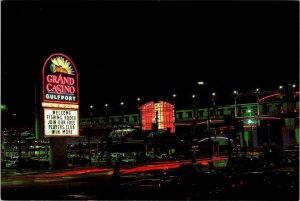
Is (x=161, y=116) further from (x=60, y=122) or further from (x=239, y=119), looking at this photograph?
(x=60, y=122)

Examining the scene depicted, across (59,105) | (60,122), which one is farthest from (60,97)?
(60,122)

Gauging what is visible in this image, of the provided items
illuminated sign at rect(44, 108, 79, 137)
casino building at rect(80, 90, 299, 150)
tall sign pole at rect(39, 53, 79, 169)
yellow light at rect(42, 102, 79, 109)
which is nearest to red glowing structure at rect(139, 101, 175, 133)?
casino building at rect(80, 90, 299, 150)

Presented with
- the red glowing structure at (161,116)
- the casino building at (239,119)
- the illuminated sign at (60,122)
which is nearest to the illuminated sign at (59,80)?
the illuminated sign at (60,122)

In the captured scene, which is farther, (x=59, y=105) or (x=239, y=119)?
(x=239, y=119)

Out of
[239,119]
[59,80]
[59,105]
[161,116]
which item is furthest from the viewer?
[161,116]

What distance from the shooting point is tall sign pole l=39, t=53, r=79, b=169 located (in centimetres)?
4662

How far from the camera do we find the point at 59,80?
49.0m

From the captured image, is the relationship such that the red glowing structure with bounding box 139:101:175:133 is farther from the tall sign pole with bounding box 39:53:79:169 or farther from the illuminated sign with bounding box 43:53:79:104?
the tall sign pole with bounding box 39:53:79:169

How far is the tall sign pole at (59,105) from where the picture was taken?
4662cm

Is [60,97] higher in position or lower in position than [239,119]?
higher

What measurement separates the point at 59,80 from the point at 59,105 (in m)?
2.82

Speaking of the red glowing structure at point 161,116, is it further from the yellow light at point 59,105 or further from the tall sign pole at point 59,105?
the yellow light at point 59,105

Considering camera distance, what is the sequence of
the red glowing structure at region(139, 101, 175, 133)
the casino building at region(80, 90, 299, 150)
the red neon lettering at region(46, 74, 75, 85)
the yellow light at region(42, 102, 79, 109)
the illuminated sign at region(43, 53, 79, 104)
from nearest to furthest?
the yellow light at region(42, 102, 79, 109) < the illuminated sign at region(43, 53, 79, 104) < the red neon lettering at region(46, 74, 75, 85) < the casino building at region(80, 90, 299, 150) < the red glowing structure at region(139, 101, 175, 133)

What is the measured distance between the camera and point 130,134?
77625 millimetres
